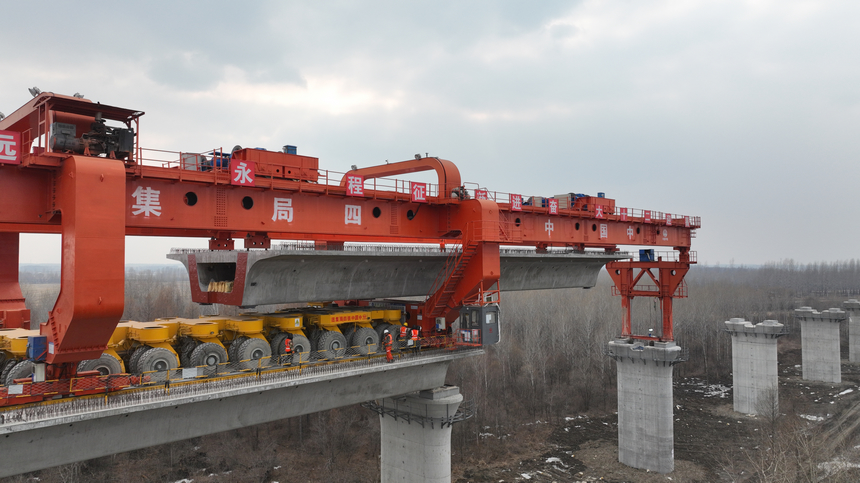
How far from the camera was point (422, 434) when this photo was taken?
71.5 feet

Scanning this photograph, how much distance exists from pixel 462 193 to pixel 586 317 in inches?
1973

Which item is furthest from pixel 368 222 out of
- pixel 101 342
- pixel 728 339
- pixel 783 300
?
pixel 783 300

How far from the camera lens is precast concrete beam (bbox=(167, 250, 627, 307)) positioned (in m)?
15.7

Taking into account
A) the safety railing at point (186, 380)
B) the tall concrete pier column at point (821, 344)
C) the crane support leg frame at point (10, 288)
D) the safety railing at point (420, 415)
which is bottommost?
the tall concrete pier column at point (821, 344)

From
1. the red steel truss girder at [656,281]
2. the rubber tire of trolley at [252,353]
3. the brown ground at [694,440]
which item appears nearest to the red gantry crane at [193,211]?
the rubber tire of trolley at [252,353]

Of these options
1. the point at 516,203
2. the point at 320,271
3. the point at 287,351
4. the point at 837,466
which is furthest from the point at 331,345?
the point at 837,466

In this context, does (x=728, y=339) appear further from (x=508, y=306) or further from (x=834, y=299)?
(x=834, y=299)

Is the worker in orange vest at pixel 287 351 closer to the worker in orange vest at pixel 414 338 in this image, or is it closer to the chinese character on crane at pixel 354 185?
the worker in orange vest at pixel 414 338

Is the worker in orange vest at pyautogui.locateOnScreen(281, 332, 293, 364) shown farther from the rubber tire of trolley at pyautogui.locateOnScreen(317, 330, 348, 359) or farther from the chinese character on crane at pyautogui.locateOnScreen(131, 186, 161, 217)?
the chinese character on crane at pyautogui.locateOnScreen(131, 186, 161, 217)

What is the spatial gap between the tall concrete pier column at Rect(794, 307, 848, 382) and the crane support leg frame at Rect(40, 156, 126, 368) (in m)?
64.9

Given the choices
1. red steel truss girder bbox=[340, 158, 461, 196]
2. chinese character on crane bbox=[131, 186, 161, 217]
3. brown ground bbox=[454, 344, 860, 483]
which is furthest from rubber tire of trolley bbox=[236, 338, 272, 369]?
brown ground bbox=[454, 344, 860, 483]

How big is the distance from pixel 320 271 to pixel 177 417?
20.0ft

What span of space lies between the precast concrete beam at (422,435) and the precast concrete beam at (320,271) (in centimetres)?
458

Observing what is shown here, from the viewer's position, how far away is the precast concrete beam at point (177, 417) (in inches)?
460
